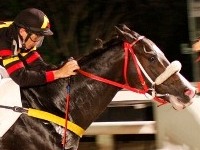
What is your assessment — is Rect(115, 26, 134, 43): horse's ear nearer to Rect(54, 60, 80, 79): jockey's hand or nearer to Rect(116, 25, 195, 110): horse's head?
Rect(116, 25, 195, 110): horse's head

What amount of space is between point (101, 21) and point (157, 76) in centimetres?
699

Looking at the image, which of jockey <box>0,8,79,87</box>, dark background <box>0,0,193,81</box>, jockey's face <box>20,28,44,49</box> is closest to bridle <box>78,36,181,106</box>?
jockey <box>0,8,79,87</box>

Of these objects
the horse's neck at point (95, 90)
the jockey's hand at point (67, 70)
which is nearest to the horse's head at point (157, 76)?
the horse's neck at point (95, 90)

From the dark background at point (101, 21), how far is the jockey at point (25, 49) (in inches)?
245

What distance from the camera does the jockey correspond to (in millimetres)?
4414

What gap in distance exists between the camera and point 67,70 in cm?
449

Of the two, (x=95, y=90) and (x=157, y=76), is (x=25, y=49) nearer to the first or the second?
(x=95, y=90)

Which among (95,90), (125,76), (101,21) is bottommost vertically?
(101,21)

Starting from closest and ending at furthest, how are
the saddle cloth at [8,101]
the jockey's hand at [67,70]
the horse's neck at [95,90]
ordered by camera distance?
the saddle cloth at [8,101]
the jockey's hand at [67,70]
the horse's neck at [95,90]

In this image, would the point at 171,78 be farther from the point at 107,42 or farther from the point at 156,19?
the point at 156,19

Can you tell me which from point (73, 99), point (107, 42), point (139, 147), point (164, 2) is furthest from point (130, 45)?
point (164, 2)

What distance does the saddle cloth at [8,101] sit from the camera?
14.4ft

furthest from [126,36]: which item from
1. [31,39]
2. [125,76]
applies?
[31,39]

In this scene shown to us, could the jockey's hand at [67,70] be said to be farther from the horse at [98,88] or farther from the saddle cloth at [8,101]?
the saddle cloth at [8,101]
